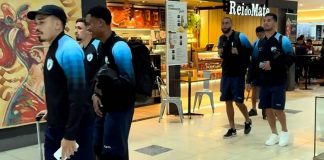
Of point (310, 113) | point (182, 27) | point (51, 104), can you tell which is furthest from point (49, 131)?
point (310, 113)

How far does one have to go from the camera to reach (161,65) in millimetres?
8453

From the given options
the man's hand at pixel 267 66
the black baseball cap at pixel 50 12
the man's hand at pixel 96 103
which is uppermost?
the black baseball cap at pixel 50 12

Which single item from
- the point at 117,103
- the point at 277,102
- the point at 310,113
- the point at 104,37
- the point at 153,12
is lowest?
the point at 310,113

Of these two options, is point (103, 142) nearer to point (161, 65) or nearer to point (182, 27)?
point (182, 27)

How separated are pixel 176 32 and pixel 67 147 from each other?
5.04 metres

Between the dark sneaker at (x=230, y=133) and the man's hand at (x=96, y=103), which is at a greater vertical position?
the man's hand at (x=96, y=103)

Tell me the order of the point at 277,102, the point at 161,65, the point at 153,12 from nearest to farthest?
1. the point at 277,102
2. the point at 161,65
3. the point at 153,12

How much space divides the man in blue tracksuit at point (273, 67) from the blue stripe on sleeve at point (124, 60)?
8.15 feet

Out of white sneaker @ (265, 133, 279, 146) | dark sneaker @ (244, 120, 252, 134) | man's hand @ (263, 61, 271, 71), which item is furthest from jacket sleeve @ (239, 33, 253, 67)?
white sneaker @ (265, 133, 279, 146)

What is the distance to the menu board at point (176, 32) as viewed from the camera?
6801mm

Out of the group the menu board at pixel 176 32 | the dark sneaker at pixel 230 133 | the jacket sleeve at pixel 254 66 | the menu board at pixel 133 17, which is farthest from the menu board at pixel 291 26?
the dark sneaker at pixel 230 133

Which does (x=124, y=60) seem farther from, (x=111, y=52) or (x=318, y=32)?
(x=318, y=32)

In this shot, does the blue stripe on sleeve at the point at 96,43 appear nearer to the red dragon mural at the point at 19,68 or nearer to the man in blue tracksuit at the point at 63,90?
the man in blue tracksuit at the point at 63,90

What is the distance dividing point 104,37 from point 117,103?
0.48m
